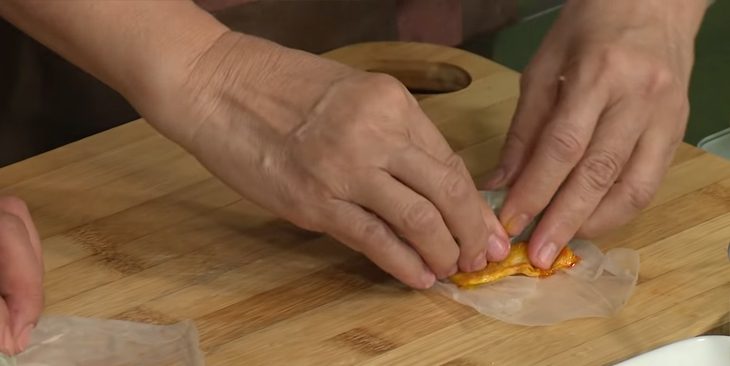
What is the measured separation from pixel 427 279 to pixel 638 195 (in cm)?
19

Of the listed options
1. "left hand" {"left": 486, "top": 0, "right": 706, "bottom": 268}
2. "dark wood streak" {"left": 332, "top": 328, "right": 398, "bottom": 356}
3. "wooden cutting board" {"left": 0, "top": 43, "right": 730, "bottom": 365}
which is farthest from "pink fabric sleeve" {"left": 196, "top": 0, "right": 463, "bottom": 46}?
"dark wood streak" {"left": 332, "top": 328, "right": 398, "bottom": 356}

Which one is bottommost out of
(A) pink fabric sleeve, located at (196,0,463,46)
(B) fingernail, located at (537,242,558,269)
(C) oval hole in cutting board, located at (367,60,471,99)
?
(A) pink fabric sleeve, located at (196,0,463,46)

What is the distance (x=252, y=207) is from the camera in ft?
3.39

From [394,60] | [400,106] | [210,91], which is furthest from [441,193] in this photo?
[394,60]

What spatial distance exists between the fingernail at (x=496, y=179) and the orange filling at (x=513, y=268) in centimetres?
7

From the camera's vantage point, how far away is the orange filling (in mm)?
920

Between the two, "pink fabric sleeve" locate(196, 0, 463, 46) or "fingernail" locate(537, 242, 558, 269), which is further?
"pink fabric sleeve" locate(196, 0, 463, 46)

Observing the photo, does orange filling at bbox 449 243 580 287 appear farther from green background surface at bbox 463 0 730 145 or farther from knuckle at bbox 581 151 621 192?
green background surface at bbox 463 0 730 145

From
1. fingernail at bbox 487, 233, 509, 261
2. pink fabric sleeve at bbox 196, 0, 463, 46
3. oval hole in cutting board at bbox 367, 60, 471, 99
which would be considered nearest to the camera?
fingernail at bbox 487, 233, 509, 261

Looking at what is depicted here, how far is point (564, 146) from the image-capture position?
3.08 feet

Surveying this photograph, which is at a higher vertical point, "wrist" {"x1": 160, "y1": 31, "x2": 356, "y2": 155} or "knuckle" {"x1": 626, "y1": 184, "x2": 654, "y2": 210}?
"wrist" {"x1": 160, "y1": 31, "x2": 356, "y2": 155}

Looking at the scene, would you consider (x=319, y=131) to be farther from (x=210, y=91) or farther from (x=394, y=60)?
(x=394, y=60)

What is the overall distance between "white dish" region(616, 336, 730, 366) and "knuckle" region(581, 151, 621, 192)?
17cm

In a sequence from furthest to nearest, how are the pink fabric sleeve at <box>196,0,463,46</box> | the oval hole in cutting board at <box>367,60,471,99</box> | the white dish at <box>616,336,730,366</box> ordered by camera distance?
the pink fabric sleeve at <box>196,0,463,46</box>, the oval hole in cutting board at <box>367,60,471,99</box>, the white dish at <box>616,336,730,366</box>
